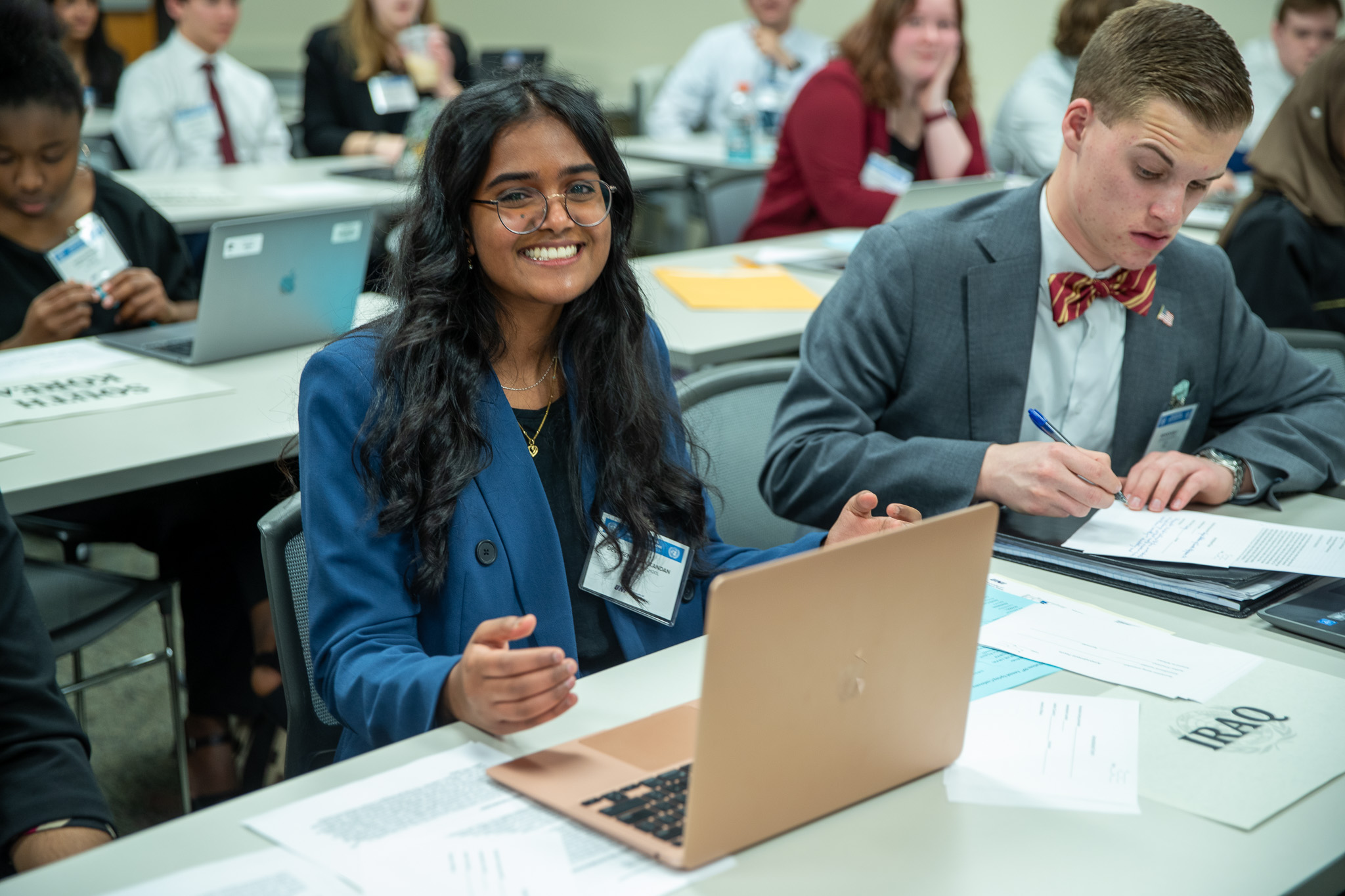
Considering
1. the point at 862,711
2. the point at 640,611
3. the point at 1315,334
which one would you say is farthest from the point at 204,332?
the point at 1315,334

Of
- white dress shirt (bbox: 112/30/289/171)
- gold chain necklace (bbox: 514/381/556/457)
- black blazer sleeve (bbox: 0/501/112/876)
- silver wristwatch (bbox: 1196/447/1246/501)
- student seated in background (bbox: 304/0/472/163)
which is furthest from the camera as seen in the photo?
student seated in background (bbox: 304/0/472/163)

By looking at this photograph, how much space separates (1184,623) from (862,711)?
616 mm

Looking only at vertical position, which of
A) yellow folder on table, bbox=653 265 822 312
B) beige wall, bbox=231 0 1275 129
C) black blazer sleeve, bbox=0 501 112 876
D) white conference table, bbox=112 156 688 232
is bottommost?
black blazer sleeve, bbox=0 501 112 876

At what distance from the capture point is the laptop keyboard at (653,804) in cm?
93

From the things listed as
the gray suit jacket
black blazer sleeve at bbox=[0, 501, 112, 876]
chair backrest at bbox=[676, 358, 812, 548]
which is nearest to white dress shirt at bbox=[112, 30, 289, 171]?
chair backrest at bbox=[676, 358, 812, 548]

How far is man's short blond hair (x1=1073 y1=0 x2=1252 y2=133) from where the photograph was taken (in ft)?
5.02

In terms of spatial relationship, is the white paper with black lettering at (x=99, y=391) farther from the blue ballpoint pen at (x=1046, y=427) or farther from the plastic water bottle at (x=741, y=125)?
the plastic water bottle at (x=741, y=125)

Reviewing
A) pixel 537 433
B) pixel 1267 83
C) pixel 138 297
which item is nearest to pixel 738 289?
pixel 138 297

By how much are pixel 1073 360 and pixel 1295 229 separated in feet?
4.95

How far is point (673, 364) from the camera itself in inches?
100

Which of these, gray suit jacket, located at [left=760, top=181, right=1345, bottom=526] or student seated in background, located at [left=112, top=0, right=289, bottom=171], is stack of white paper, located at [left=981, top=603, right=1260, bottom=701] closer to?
gray suit jacket, located at [left=760, top=181, right=1345, bottom=526]

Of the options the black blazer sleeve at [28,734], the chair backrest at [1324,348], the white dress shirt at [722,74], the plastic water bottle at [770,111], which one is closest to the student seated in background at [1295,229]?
the chair backrest at [1324,348]

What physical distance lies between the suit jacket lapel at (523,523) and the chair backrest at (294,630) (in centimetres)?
22

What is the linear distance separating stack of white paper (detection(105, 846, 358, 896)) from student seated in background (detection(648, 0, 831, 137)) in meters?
5.91
